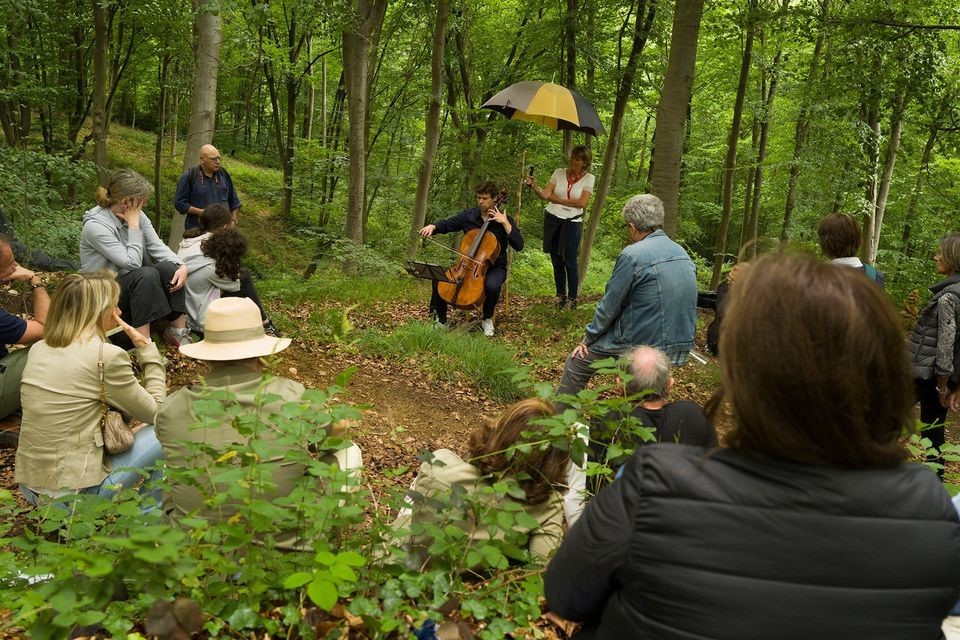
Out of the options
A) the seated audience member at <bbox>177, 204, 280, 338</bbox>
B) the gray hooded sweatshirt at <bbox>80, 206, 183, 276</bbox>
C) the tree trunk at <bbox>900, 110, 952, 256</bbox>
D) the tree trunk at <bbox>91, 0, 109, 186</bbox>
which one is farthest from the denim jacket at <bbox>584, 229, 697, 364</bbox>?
the tree trunk at <bbox>900, 110, 952, 256</bbox>

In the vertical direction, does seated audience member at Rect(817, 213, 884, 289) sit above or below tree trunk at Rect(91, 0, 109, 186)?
below

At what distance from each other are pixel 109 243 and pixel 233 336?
9.50ft

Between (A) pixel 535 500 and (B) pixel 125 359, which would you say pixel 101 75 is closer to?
(B) pixel 125 359

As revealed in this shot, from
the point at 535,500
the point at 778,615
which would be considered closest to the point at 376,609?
the point at 535,500

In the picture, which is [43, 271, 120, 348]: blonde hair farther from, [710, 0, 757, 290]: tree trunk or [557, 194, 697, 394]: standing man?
[710, 0, 757, 290]: tree trunk

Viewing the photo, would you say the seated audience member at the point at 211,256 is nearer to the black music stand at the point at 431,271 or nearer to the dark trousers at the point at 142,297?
the dark trousers at the point at 142,297

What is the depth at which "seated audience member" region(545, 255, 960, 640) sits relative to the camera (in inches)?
47.6

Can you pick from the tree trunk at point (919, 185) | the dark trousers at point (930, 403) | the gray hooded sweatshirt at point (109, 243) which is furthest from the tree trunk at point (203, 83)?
the tree trunk at point (919, 185)

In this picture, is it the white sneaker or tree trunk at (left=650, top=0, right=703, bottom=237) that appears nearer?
tree trunk at (left=650, top=0, right=703, bottom=237)

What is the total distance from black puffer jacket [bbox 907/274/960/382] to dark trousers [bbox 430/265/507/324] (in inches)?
162

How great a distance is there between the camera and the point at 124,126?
2428cm

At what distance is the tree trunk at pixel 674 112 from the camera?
7.29 m

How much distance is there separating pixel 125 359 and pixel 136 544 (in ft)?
7.15

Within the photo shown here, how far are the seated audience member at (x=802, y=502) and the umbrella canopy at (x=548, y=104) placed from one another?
6742 mm
